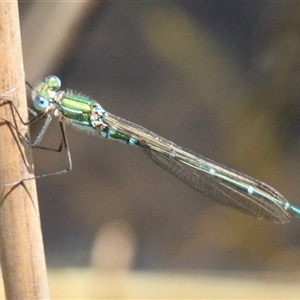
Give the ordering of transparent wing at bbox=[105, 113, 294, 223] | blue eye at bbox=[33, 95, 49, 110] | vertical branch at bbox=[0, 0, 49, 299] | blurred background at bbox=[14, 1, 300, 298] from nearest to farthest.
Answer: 1. vertical branch at bbox=[0, 0, 49, 299]
2. blue eye at bbox=[33, 95, 49, 110]
3. transparent wing at bbox=[105, 113, 294, 223]
4. blurred background at bbox=[14, 1, 300, 298]

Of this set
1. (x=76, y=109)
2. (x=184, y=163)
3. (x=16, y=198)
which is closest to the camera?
(x=16, y=198)

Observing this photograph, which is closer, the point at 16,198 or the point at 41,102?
the point at 16,198

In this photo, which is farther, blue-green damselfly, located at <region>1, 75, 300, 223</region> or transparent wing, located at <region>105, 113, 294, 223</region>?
transparent wing, located at <region>105, 113, 294, 223</region>

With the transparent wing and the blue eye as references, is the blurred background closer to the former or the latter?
the transparent wing

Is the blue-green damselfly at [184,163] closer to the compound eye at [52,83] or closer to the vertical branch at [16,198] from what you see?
the compound eye at [52,83]

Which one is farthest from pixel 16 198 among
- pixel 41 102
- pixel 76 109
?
pixel 76 109

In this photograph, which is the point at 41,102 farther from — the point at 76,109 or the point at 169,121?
the point at 169,121

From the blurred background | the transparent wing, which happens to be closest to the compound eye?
the transparent wing
